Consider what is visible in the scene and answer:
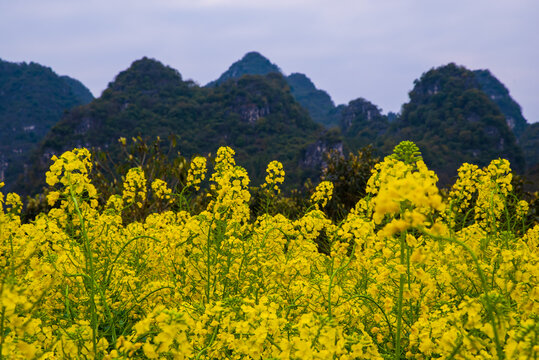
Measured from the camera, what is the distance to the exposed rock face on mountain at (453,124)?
→ 187 ft

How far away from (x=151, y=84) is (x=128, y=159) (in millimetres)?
84151

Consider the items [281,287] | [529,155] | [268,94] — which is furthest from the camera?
[268,94]

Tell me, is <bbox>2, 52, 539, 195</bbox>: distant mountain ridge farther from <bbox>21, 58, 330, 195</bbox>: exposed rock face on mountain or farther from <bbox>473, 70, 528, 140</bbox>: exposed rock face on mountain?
<bbox>473, 70, 528, 140</bbox>: exposed rock face on mountain

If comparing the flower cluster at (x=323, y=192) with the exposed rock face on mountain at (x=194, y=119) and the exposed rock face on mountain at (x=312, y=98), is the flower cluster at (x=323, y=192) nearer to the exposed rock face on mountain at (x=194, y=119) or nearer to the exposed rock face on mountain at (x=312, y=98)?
the exposed rock face on mountain at (x=194, y=119)

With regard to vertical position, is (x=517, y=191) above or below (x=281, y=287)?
above

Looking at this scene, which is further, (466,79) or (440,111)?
(466,79)

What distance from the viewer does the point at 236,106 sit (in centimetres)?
8131

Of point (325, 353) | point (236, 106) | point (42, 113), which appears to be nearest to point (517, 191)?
point (325, 353)

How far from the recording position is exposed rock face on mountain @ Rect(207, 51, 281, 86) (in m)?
167

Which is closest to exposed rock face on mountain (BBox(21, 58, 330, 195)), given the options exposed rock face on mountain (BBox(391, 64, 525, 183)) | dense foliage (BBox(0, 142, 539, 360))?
exposed rock face on mountain (BBox(391, 64, 525, 183))

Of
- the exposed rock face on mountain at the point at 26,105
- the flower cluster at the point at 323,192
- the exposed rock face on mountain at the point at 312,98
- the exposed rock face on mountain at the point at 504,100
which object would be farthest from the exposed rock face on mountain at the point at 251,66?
the flower cluster at the point at 323,192

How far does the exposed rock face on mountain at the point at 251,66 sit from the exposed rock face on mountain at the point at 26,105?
246 ft

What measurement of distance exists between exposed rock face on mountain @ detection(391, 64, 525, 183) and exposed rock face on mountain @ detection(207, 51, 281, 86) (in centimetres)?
9700

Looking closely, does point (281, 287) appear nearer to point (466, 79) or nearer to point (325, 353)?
point (325, 353)
